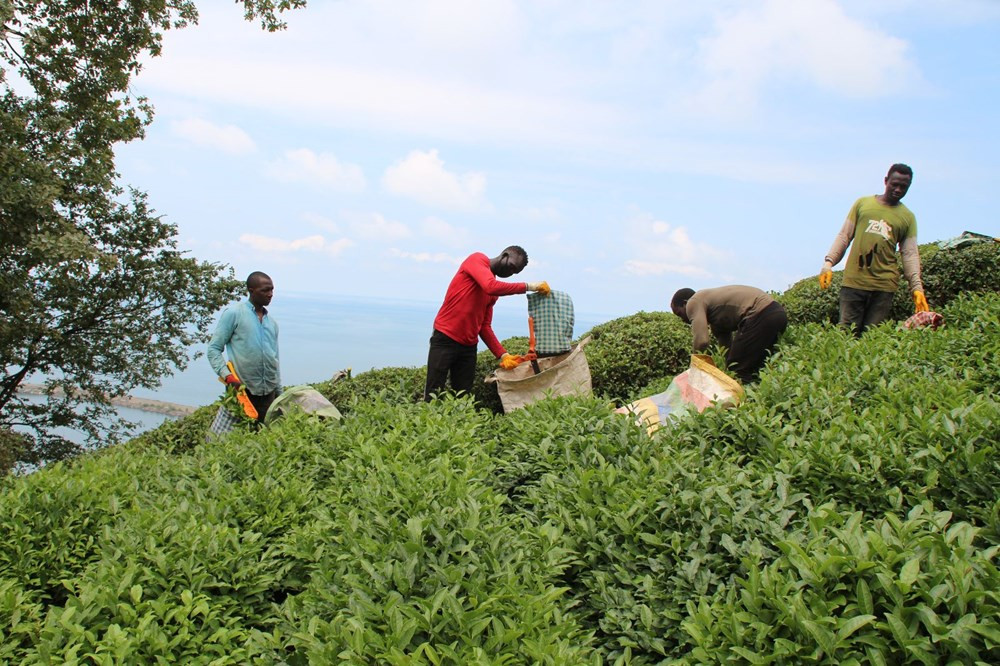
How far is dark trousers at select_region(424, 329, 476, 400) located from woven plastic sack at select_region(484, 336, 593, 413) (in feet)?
1.04

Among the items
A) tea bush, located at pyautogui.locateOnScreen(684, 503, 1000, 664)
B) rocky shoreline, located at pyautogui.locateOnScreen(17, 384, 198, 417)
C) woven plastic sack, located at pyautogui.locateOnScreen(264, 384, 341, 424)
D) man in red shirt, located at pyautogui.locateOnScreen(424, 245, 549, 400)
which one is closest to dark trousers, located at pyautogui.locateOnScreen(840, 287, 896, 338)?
man in red shirt, located at pyautogui.locateOnScreen(424, 245, 549, 400)

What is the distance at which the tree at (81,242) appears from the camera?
9469 mm

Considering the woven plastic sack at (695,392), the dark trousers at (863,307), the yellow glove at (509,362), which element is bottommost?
the woven plastic sack at (695,392)

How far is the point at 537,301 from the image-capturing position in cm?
705

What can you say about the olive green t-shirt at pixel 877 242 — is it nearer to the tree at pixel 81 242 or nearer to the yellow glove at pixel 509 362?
the yellow glove at pixel 509 362

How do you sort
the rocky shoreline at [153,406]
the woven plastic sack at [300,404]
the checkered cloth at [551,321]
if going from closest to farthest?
the woven plastic sack at [300,404]
the checkered cloth at [551,321]
the rocky shoreline at [153,406]

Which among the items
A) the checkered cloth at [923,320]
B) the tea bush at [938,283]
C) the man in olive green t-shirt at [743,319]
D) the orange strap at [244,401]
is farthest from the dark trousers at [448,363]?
the tea bush at [938,283]

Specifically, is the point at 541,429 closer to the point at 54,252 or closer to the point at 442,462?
the point at 442,462

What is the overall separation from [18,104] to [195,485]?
9207 mm

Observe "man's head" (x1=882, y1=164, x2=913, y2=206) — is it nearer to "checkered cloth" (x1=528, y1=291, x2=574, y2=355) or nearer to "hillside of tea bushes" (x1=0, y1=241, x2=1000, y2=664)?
"hillside of tea bushes" (x1=0, y1=241, x2=1000, y2=664)

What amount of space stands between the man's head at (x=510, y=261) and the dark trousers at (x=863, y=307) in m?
3.02

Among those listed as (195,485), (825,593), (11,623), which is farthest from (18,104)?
(825,593)

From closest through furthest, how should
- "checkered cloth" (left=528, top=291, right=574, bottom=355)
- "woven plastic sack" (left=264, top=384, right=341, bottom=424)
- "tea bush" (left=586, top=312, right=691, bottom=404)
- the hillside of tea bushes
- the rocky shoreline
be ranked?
the hillside of tea bushes → "woven plastic sack" (left=264, top=384, right=341, bottom=424) → "checkered cloth" (left=528, top=291, right=574, bottom=355) → "tea bush" (left=586, top=312, right=691, bottom=404) → the rocky shoreline

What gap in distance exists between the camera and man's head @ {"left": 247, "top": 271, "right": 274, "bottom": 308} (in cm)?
633
